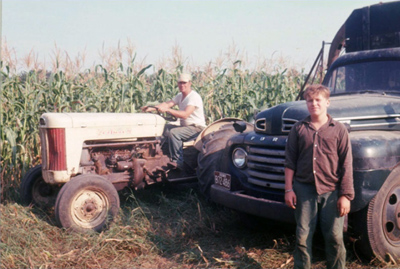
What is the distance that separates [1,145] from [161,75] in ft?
10.4

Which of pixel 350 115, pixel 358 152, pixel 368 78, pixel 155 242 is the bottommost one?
pixel 155 242

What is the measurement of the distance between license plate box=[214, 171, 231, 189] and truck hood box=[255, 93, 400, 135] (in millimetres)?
651

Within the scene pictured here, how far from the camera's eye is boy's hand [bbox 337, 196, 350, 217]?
140 inches

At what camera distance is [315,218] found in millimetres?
3688

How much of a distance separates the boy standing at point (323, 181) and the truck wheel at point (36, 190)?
13.3ft

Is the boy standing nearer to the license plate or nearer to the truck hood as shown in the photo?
the truck hood

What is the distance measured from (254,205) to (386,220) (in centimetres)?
125

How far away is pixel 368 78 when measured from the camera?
222 inches

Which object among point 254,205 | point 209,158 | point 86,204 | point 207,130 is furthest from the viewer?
point 207,130

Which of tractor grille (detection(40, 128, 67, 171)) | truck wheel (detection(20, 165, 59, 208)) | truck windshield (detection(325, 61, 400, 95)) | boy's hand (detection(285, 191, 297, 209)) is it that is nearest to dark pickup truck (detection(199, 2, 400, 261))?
truck windshield (detection(325, 61, 400, 95))

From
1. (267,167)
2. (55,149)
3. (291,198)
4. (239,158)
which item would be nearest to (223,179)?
(239,158)

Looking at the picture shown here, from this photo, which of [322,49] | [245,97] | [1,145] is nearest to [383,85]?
[322,49]

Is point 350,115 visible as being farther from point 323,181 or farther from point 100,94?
point 100,94

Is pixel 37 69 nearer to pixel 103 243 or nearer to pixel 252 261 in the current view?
pixel 103 243
